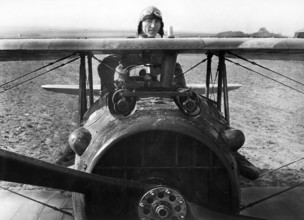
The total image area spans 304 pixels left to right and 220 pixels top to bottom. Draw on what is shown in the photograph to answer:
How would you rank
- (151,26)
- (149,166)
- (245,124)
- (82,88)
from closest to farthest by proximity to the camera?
1. (149,166)
2. (82,88)
3. (151,26)
4. (245,124)

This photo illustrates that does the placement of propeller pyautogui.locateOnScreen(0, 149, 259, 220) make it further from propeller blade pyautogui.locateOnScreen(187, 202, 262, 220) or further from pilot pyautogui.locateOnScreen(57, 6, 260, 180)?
pilot pyautogui.locateOnScreen(57, 6, 260, 180)

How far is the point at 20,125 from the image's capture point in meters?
9.77

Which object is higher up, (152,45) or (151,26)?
(151,26)

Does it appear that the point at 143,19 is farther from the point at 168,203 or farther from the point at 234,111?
the point at 234,111

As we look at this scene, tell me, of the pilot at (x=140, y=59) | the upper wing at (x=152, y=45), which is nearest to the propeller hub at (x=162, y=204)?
the upper wing at (x=152, y=45)

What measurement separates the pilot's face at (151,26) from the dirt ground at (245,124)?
256 cm

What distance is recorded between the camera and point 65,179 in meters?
2.65

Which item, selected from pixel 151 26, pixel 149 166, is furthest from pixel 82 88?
pixel 149 166

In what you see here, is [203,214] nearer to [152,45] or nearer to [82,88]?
[152,45]

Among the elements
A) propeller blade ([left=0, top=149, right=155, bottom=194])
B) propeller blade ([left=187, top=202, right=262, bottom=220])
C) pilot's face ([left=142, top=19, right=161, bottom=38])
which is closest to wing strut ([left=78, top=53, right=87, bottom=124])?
pilot's face ([left=142, top=19, right=161, bottom=38])

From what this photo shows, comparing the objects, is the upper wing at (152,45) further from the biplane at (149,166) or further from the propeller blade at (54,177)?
the propeller blade at (54,177)

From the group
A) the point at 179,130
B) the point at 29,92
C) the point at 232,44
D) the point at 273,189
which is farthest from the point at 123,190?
the point at 29,92

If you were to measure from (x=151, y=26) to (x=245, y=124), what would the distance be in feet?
18.9

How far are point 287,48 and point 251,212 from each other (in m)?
1.79
